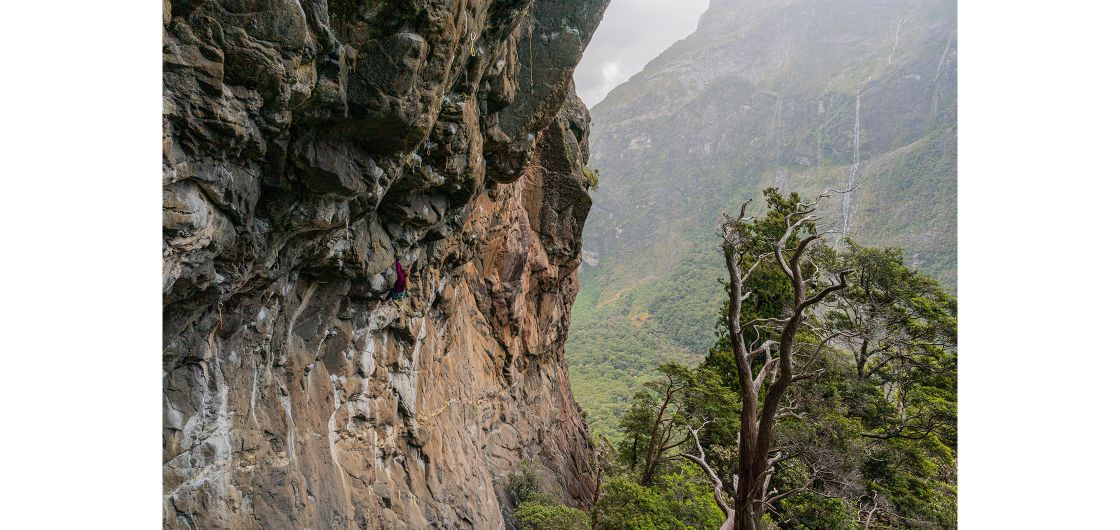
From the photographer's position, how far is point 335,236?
24.7ft

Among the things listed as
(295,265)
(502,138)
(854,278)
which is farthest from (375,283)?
(854,278)

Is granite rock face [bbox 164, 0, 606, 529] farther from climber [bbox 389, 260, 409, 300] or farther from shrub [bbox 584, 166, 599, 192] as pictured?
shrub [bbox 584, 166, 599, 192]

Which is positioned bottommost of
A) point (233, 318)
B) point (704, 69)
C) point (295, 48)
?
point (233, 318)

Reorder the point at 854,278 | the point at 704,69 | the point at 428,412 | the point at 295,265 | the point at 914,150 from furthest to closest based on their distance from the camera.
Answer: the point at 704,69
the point at 914,150
the point at 854,278
the point at 428,412
the point at 295,265

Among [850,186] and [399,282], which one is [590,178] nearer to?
[399,282]

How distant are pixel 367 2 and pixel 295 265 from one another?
3879mm

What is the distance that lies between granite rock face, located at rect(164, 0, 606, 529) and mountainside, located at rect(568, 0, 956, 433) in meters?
6.63

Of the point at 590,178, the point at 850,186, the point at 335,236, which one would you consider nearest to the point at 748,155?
the point at 850,186

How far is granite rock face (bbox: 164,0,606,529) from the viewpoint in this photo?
14.7ft

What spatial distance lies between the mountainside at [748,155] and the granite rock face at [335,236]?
663 centimetres

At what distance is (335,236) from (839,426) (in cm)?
1161

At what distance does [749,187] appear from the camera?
76.8 metres

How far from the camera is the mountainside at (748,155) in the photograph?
42125 mm

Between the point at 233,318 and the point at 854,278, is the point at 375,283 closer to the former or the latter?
the point at 233,318
